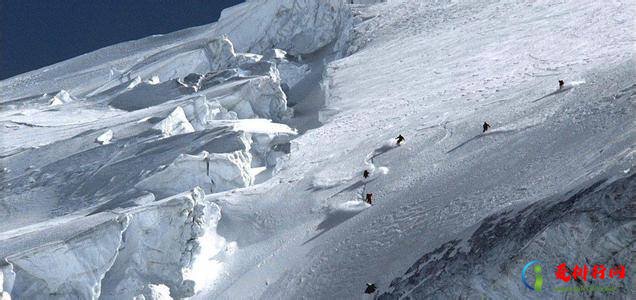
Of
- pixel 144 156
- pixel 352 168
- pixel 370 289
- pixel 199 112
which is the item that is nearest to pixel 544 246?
pixel 370 289

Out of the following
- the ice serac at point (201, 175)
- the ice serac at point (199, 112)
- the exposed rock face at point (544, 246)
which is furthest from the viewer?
the ice serac at point (199, 112)

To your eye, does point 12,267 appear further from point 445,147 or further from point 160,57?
point 160,57

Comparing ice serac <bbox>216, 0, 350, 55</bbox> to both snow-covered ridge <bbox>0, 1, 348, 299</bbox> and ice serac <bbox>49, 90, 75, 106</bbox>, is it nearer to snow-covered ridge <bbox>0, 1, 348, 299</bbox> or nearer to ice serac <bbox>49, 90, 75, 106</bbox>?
snow-covered ridge <bbox>0, 1, 348, 299</bbox>

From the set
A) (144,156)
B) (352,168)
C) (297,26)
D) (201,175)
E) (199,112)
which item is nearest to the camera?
(352,168)

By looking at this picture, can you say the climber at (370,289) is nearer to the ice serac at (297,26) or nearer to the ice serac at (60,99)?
the ice serac at (60,99)

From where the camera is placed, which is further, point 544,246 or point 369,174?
point 369,174

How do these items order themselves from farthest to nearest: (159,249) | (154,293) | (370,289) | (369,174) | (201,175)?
(201,175) < (369,174) < (159,249) < (154,293) < (370,289)

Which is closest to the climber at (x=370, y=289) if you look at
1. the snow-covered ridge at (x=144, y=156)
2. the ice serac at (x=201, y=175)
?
the snow-covered ridge at (x=144, y=156)

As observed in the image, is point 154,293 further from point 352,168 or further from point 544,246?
point 544,246

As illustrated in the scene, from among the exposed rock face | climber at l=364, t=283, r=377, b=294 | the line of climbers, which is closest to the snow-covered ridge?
the line of climbers
